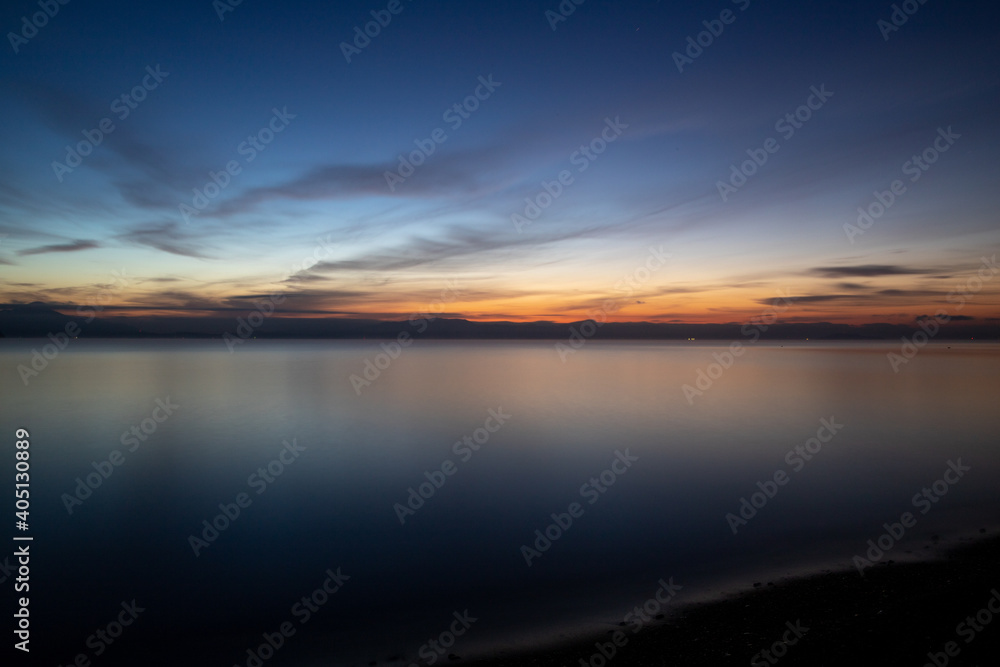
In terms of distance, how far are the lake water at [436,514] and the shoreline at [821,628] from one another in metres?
0.85

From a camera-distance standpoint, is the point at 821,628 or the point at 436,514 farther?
the point at 436,514

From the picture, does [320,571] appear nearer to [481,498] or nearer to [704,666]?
[481,498]

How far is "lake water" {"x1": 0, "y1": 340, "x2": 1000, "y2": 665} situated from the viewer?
339 inches

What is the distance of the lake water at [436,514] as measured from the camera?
339 inches

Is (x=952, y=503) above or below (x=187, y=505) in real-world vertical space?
below

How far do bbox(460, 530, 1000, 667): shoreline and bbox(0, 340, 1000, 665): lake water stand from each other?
848mm

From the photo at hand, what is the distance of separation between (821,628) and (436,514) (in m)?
9.21

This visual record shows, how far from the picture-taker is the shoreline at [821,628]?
6.26 m

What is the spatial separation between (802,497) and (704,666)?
34.5 ft

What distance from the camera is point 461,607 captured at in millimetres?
8961

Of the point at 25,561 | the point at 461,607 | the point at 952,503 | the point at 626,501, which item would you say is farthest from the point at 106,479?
the point at 952,503

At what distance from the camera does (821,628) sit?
6.94 meters

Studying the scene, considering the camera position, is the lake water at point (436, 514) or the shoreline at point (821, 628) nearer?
the shoreline at point (821, 628)

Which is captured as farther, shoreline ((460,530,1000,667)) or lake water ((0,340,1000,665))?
lake water ((0,340,1000,665))
